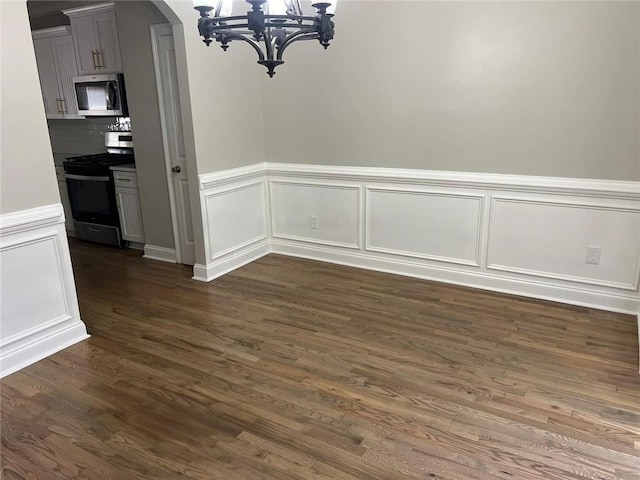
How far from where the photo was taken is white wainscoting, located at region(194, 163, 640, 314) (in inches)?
134

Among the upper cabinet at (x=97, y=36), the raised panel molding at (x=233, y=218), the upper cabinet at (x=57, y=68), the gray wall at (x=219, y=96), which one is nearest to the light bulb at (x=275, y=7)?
A: the gray wall at (x=219, y=96)

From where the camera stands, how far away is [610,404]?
8.05 feet

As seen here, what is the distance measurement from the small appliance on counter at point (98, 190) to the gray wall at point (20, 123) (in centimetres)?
228

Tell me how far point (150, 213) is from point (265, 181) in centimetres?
119

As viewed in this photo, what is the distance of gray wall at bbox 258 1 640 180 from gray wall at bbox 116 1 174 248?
1.08m

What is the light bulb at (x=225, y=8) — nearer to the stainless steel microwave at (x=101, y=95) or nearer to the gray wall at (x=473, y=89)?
the gray wall at (x=473, y=89)

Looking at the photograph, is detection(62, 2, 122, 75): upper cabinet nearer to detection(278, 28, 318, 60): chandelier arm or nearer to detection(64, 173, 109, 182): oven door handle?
detection(64, 173, 109, 182): oven door handle

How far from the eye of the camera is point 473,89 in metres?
3.59

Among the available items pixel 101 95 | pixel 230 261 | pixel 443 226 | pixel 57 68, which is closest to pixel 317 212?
pixel 230 261

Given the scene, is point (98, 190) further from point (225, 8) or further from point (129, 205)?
point (225, 8)

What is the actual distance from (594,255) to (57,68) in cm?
593

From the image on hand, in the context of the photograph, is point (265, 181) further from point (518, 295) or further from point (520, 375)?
point (520, 375)

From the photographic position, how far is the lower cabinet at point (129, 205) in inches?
193

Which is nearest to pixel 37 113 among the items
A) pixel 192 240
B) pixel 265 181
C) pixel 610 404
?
pixel 192 240
